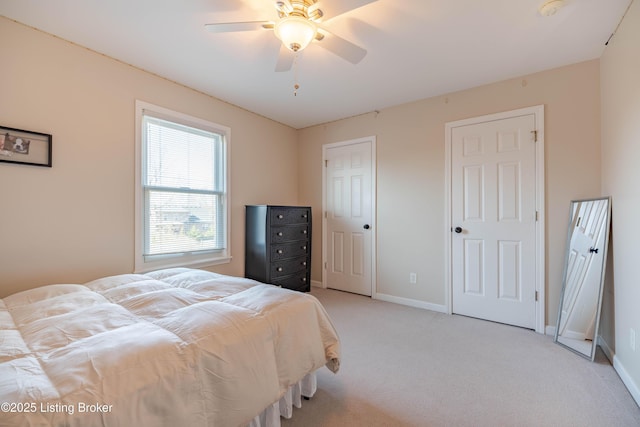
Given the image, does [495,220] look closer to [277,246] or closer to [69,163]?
[277,246]

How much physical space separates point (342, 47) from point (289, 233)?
2337 mm

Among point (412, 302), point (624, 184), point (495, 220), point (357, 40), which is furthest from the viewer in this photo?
point (412, 302)

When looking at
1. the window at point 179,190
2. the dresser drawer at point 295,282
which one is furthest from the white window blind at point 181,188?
the dresser drawer at point 295,282

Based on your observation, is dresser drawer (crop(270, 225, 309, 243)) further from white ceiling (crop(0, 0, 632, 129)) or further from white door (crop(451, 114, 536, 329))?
white door (crop(451, 114, 536, 329))

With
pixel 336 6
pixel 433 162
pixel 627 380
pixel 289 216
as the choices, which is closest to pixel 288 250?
pixel 289 216

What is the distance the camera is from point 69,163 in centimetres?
219

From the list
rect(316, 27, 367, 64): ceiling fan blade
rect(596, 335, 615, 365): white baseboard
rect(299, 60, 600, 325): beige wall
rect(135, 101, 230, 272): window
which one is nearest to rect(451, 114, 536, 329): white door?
rect(299, 60, 600, 325): beige wall

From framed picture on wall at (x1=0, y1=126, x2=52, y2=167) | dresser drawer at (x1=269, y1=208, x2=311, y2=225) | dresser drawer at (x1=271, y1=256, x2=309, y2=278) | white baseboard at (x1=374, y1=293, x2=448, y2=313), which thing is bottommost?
white baseboard at (x1=374, y1=293, x2=448, y2=313)

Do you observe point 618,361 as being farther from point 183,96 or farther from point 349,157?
point 183,96

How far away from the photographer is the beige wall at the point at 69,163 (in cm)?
195

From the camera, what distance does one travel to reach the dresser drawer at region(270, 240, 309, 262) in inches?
135

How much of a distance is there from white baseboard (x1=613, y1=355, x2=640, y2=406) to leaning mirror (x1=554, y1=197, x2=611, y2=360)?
5.2 inches

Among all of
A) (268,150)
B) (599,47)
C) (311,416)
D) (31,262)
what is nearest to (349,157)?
(268,150)

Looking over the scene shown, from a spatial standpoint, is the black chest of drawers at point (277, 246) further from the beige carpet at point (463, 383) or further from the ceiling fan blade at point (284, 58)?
the ceiling fan blade at point (284, 58)
